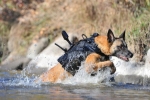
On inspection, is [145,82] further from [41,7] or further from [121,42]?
[41,7]

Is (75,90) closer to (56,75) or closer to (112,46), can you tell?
(56,75)

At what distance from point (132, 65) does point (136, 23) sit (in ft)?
4.86

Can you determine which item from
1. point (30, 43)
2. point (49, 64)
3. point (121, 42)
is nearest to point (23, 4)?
point (30, 43)

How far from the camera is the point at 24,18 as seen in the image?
62.7 feet

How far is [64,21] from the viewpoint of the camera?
16.8m

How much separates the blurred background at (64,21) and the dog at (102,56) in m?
2.07

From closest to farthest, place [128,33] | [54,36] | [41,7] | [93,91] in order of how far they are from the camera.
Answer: [93,91], [128,33], [54,36], [41,7]

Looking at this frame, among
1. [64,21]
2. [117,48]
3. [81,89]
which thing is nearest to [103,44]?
[117,48]

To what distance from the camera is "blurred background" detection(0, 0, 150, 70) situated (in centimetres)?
1280

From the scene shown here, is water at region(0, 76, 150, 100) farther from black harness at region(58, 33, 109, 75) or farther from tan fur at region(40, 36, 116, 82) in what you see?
black harness at region(58, 33, 109, 75)

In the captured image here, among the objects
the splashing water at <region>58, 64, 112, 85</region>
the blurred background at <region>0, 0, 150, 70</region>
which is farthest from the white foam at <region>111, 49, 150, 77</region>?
the splashing water at <region>58, 64, 112, 85</region>

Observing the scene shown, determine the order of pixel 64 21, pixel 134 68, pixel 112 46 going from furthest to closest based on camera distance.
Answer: pixel 64 21
pixel 134 68
pixel 112 46

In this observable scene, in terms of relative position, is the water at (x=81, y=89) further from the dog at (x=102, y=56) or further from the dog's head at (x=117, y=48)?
the dog's head at (x=117, y=48)

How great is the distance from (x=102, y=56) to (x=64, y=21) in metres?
6.64
